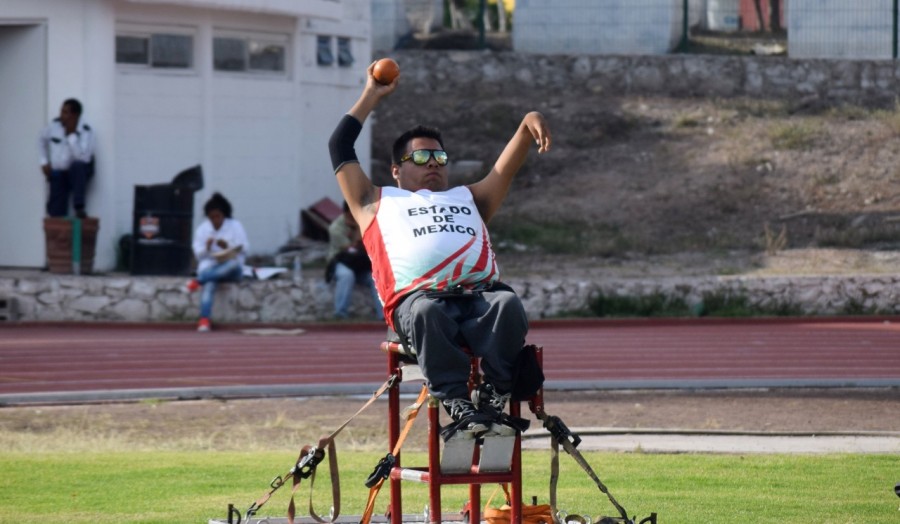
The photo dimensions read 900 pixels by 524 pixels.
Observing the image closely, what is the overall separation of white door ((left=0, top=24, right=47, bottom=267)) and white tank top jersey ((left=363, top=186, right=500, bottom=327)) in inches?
556

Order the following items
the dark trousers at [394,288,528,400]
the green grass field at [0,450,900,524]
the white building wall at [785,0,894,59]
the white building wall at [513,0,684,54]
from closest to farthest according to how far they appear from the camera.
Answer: the dark trousers at [394,288,528,400]
the green grass field at [0,450,900,524]
the white building wall at [785,0,894,59]
the white building wall at [513,0,684,54]

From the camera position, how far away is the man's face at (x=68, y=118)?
1948 cm

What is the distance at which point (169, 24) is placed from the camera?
2094cm

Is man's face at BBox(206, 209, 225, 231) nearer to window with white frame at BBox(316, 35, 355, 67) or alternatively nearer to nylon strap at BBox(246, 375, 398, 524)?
window with white frame at BBox(316, 35, 355, 67)

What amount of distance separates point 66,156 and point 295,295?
128 inches

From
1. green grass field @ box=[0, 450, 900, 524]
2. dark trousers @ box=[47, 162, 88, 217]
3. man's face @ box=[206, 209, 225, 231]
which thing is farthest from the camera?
dark trousers @ box=[47, 162, 88, 217]

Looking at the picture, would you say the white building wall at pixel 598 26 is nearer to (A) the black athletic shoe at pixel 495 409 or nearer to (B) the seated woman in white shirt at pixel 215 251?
(B) the seated woman in white shirt at pixel 215 251

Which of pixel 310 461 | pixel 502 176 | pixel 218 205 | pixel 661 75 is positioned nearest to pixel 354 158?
pixel 502 176

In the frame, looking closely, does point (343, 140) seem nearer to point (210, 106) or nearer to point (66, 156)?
point (66, 156)

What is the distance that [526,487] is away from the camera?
29.0 feet

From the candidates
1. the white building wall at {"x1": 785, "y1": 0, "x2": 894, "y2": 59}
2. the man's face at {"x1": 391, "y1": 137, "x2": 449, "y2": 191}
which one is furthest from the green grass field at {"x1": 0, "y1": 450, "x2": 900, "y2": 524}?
the white building wall at {"x1": 785, "y1": 0, "x2": 894, "y2": 59}

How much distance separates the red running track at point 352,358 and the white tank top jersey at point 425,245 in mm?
7515

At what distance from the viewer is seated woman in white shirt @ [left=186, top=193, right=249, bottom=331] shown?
18.5 m

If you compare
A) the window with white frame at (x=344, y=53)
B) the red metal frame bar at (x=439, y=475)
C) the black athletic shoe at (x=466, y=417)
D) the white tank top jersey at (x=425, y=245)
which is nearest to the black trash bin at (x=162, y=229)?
the window with white frame at (x=344, y=53)
